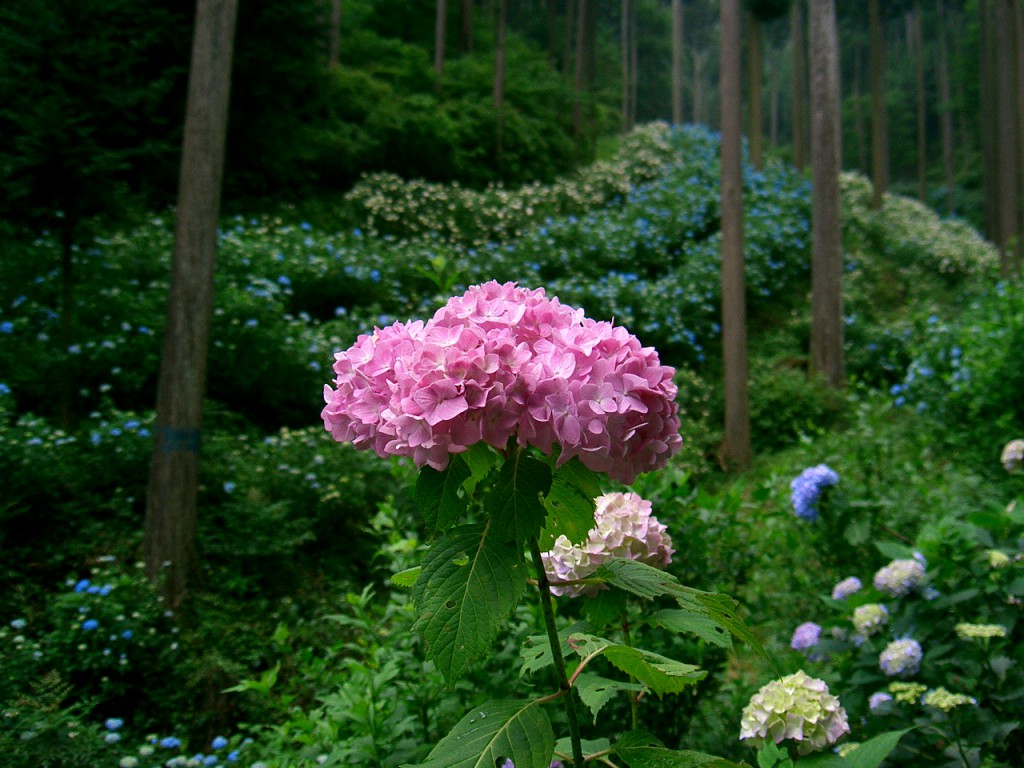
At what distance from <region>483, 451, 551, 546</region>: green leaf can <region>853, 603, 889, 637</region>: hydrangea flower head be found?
162 centimetres

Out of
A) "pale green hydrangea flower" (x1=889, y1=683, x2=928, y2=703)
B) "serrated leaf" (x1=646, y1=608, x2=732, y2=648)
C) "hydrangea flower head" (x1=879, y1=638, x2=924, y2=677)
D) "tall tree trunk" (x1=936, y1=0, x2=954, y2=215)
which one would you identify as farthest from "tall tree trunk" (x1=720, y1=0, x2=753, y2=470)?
"tall tree trunk" (x1=936, y1=0, x2=954, y2=215)

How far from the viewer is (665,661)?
1.17 metres

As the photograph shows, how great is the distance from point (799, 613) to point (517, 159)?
1190 cm

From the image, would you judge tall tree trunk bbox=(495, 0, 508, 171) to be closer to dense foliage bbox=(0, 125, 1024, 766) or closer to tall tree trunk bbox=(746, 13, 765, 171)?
dense foliage bbox=(0, 125, 1024, 766)

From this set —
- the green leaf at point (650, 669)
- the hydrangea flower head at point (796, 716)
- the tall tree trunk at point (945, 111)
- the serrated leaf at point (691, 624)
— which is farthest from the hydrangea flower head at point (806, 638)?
the tall tree trunk at point (945, 111)

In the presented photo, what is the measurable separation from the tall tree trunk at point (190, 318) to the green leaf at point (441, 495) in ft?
10.4

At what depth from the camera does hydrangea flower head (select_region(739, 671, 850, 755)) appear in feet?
4.92

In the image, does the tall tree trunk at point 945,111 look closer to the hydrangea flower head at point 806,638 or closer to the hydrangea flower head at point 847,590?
the hydrangea flower head at point 847,590

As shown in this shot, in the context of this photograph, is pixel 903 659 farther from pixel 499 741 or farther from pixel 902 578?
pixel 499 741

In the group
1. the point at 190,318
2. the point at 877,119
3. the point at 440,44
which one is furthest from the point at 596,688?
the point at 877,119

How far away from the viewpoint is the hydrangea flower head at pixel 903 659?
2023 mm

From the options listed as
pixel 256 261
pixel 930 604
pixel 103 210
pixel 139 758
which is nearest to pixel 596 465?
pixel 930 604

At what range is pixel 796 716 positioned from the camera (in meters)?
1.50

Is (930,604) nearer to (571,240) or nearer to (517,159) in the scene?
(571,240)
